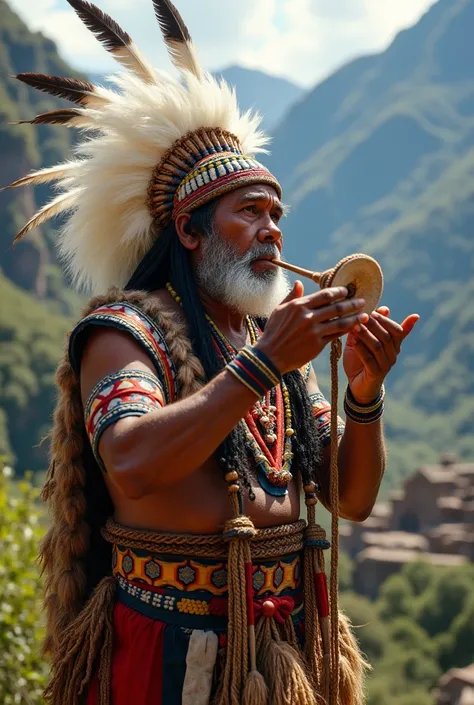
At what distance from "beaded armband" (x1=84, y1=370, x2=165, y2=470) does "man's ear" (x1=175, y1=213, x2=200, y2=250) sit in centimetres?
62

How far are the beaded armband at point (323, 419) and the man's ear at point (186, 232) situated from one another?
656mm

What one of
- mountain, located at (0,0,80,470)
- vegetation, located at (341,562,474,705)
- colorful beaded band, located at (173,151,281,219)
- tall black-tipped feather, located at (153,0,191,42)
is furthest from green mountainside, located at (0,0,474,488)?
colorful beaded band, located at (173,151,281,219)

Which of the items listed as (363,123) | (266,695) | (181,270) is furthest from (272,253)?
(363,123)

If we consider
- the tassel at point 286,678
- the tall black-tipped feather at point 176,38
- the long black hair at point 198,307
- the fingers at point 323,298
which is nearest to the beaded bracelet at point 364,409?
the long black hair at point 198,307

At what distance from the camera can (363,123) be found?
19538 cm

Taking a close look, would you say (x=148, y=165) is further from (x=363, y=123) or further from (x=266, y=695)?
(x=363, y=123)

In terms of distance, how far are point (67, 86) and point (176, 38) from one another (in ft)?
1.40

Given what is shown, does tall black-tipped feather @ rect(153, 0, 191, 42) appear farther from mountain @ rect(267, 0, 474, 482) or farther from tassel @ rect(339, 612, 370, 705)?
mountain @ rect(267, 0, 474, 482)

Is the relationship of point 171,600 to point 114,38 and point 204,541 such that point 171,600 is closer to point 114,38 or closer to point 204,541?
point 204,541

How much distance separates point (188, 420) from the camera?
2588 millimetres

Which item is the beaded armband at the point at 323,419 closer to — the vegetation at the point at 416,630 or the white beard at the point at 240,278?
the white beard at the point at 240,278

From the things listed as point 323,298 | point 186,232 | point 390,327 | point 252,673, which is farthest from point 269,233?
point 252,673

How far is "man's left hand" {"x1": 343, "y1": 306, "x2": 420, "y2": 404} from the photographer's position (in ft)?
9.67

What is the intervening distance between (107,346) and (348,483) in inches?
36.4
